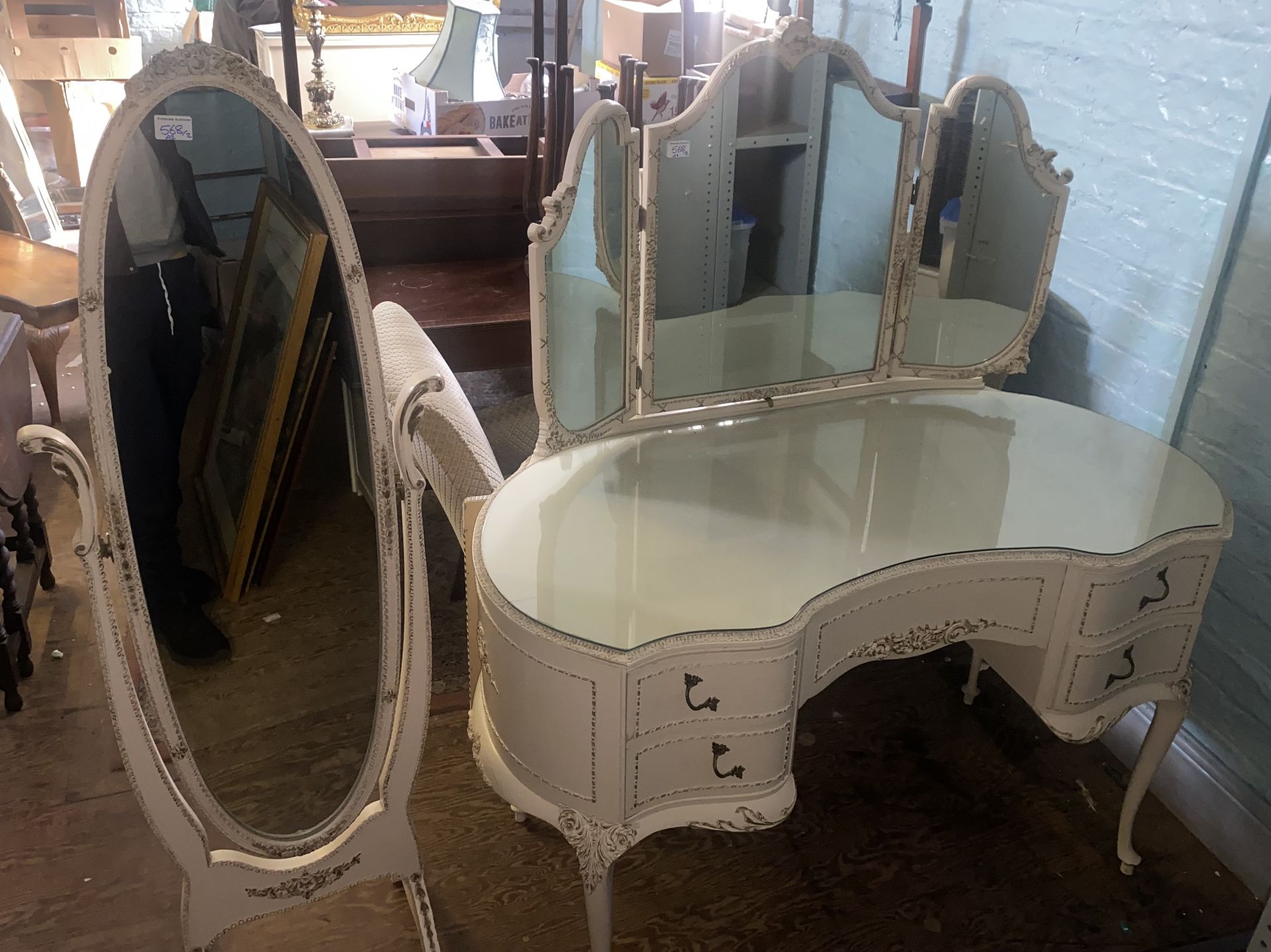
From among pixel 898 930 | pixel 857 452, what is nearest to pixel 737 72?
pixel 857 452

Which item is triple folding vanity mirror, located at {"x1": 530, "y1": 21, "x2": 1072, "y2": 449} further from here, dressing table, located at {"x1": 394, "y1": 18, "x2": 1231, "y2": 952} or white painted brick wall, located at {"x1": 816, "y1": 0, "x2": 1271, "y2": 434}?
white painted brick wall, located at {"x1": 816, "y1": 0, "x2": 1271, "y2": 434}

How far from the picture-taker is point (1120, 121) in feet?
5.53

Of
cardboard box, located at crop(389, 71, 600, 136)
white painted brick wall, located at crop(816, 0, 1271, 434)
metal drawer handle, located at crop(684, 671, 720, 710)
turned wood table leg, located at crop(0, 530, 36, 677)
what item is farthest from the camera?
cardboard box, located at crop(389, 71, 600, 136)

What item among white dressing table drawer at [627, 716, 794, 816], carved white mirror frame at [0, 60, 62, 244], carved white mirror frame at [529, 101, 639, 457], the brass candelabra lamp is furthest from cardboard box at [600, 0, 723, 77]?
carved white mirror frame at [0, 60, 62, 244]

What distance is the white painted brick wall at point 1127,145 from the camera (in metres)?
1.54

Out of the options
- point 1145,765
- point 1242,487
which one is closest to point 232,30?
point 1242,487

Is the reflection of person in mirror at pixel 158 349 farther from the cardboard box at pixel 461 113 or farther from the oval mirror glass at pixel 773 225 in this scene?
the cardboard box at pixel 461 113

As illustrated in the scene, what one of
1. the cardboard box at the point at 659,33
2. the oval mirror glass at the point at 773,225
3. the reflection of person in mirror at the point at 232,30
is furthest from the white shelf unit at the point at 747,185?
the reflection of person in mirror at the point at 232,30

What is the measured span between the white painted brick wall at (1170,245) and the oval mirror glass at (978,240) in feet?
0.65

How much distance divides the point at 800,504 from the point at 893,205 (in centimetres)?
49

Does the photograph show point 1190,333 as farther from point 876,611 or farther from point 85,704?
point 85,704

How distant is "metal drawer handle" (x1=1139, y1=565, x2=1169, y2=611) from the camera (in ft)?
4.71

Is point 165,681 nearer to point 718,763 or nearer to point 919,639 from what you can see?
point 718,763

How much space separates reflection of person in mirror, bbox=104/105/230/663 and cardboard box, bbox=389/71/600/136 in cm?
226
